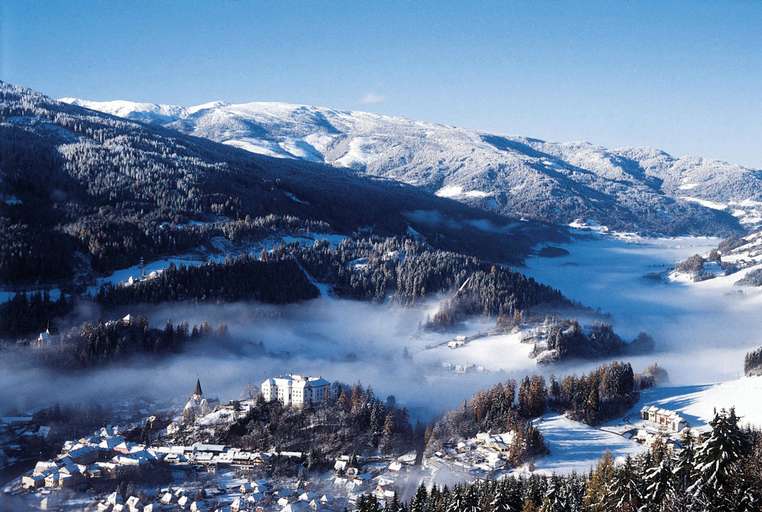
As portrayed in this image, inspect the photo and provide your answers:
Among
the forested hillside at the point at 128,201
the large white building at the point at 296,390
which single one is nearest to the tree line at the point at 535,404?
the large white building at the point at 296,390

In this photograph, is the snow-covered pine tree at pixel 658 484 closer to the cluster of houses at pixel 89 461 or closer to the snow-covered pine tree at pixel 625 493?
the snow-covered pine tree at pixel 625 493

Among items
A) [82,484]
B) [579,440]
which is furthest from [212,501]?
[579,440]

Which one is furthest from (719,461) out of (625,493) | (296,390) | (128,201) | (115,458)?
(128,201)

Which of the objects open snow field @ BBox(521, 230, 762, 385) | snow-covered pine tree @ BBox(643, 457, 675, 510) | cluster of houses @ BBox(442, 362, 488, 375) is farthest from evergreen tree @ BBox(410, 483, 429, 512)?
open snow field @ BBox(521, 230, 762, 385)

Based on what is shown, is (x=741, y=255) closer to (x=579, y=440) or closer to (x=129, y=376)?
(x=579, y=440)

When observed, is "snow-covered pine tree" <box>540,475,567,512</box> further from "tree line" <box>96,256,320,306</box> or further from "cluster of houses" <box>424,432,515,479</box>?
"tree line" <box>96,256,320,306</box>
